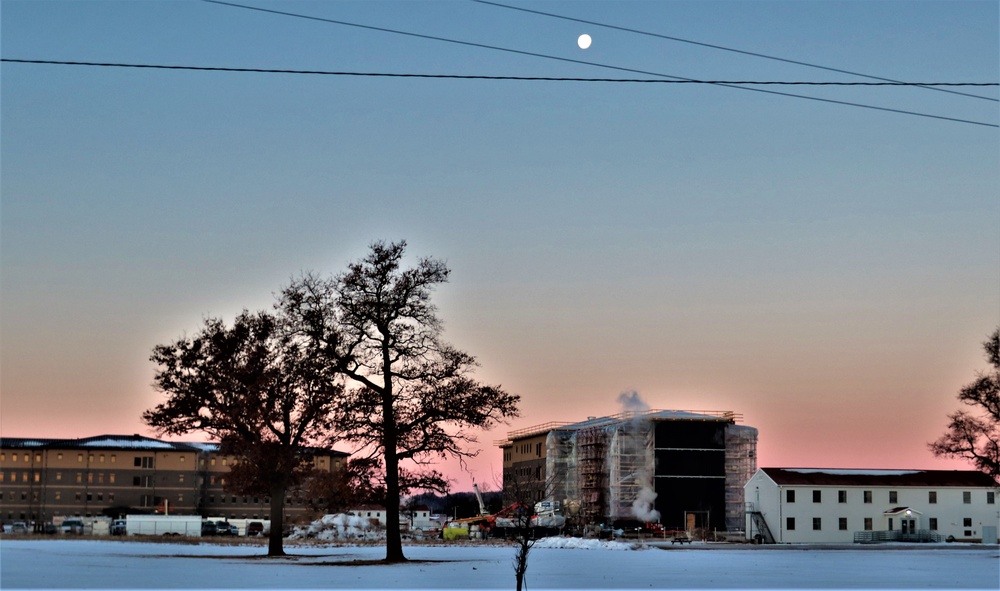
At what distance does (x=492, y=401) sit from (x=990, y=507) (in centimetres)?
7469

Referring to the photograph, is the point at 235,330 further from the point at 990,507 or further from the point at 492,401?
the point at 990,507

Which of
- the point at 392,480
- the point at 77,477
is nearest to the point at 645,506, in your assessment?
the point at 392,480

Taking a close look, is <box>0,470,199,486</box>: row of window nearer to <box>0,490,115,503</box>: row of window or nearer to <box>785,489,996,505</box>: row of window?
<box>0,490,115,503</box>: row of window

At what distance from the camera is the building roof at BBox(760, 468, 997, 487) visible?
103562mm

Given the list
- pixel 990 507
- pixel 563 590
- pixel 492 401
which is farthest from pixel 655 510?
pixel 563 590

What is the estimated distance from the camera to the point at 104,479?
543ft

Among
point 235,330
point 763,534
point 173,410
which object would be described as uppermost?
point 235,330

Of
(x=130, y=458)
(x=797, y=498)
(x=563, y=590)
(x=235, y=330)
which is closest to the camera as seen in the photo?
(x=563, y=590)

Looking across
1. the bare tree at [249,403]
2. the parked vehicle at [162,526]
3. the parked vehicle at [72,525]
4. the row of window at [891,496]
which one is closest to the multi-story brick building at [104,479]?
the parked vehicle at [72,525]

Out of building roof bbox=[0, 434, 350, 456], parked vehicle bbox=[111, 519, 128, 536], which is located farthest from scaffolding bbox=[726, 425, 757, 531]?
building roof bbox=[0, 434, 350, 456]

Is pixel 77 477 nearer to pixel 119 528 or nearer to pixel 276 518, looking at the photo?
pixel 119 528

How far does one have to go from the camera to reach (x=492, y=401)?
153 ft

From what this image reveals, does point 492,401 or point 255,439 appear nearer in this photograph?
point 492,401

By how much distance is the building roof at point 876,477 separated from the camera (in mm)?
103562
